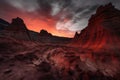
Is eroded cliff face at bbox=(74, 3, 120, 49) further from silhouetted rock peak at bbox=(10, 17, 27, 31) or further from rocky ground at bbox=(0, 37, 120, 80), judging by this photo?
silhouetted rock peak at bbox=(10, 17, 27, 31)

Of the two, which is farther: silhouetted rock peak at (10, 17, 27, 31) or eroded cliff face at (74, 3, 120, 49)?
silhouetted rock peak at (10, 17, 27, 31)

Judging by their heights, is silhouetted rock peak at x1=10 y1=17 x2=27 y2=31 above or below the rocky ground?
above

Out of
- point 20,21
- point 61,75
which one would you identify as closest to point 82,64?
point 61,75

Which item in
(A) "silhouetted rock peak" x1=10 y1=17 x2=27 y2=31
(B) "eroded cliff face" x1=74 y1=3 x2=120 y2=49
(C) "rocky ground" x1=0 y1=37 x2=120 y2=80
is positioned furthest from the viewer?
(A) "silhouetted rock peak" x1=10 y1=17 x2=27 y2=31

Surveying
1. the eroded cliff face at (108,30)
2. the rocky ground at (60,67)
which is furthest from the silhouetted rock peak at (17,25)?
the eroded cliff face at (108,30)


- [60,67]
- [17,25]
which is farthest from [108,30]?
[17,25]

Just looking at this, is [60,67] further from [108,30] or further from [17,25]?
[17,25]

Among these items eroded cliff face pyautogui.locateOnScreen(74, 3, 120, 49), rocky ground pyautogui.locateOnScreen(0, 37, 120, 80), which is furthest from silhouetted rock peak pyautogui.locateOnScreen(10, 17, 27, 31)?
eroded cliff face pyautogui.locateOnScreen(74, 3, 120, 49)

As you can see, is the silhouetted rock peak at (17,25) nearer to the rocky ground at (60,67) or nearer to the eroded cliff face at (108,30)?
the rocky ground at (60,67)

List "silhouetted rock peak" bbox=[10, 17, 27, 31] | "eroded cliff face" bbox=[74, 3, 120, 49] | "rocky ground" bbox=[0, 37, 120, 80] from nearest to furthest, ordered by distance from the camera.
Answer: "rocky ground" bbox=[0, 37, 120, 80] → "eroded cliff face" bbox=[74, 3, 120, 49] → "silhouetted rock peak" bbox=[10, 17, 27, 31]

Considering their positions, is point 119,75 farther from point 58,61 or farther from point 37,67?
point 37,67

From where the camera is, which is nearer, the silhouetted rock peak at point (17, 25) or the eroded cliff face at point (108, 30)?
the eroded cliff face at point (108, 30)

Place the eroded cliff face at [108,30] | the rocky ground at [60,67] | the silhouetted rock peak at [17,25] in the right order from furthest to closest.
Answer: the silhouetted rock peak at [17,25], the eroded cliff face at [108,30], the rocky ground at [60,67]

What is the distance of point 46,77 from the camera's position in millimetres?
12773
